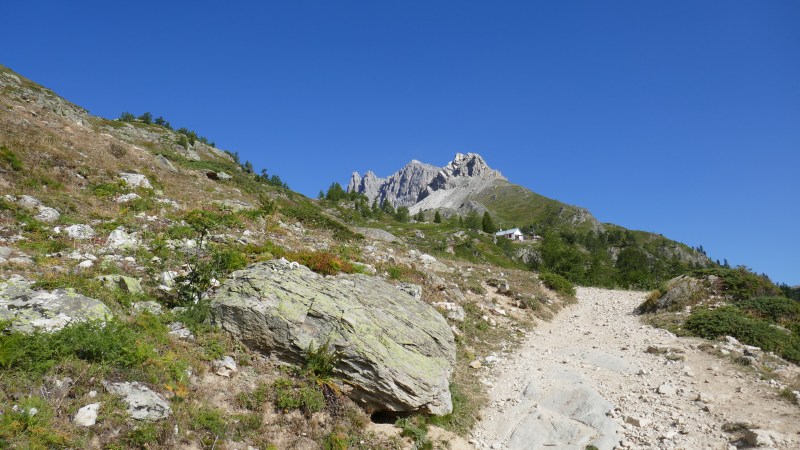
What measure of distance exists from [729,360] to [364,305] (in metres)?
12.6

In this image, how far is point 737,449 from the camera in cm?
863

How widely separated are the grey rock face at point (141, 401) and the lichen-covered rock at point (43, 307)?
180cm

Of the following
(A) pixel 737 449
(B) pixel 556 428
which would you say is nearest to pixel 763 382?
(A) pixel 737 449

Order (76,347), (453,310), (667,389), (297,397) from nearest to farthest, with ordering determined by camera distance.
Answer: (76,347) → (297,397) → (667,389) → (453,310)

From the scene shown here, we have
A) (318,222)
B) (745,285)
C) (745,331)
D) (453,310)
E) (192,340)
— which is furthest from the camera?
(318,222)

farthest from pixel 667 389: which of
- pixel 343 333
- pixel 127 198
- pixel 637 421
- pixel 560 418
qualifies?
pixel 127 198

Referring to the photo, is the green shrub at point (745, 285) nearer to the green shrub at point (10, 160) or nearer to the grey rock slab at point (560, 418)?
the grey rock slab at point (560, 418)

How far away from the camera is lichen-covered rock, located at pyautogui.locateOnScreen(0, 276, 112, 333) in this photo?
734cm

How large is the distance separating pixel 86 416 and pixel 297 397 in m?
3.73

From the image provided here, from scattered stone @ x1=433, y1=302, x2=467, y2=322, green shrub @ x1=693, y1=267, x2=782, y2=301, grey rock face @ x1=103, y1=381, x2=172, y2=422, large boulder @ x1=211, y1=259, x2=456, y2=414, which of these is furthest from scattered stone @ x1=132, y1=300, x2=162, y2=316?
green shrub @ x1=693, y1=267, x2=782, y2=301

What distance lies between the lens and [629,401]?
11.3 meters

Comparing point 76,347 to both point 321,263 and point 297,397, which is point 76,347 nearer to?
point 297,397

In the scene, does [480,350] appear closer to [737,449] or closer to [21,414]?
[737,449]

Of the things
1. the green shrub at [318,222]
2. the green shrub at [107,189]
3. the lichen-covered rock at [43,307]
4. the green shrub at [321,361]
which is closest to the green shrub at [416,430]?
the green shrub at [321,361]
